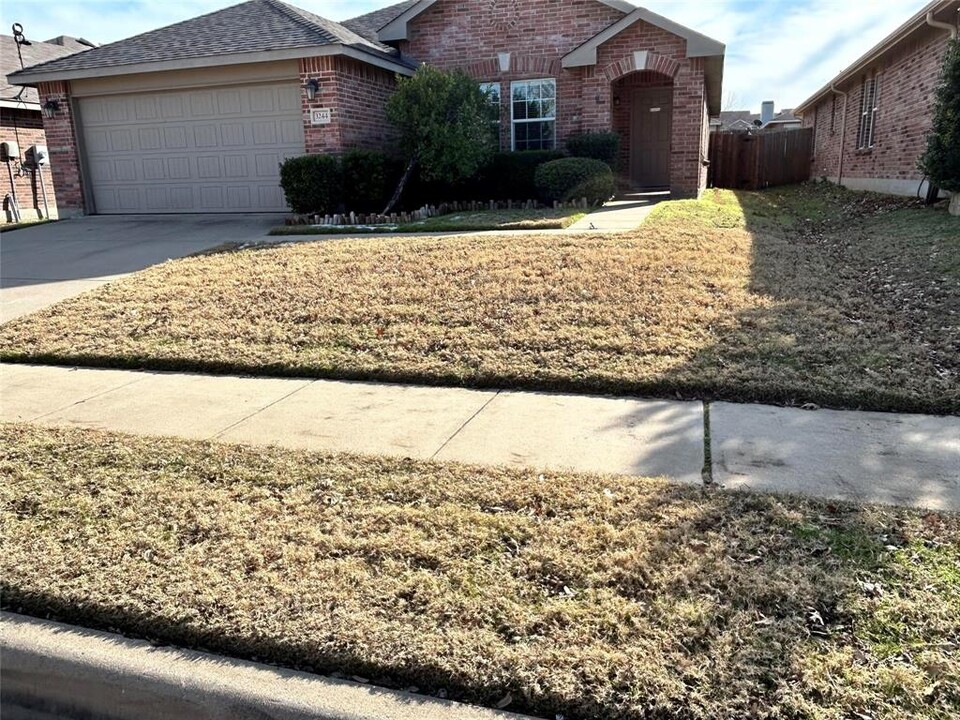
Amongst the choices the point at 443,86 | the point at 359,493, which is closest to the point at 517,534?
the point at 359,493

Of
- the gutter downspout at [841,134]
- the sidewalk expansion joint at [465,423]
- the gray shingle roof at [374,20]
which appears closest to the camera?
the sidewalk expansion joint at [465,423]

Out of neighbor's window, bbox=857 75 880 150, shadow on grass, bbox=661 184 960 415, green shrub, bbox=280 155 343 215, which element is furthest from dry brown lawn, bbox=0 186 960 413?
neighbor's window, bbox=857 75 880 150

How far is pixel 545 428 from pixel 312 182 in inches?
387

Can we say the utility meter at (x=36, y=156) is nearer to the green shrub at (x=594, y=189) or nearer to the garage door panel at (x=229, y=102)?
the garage door panel at (x=229, y=102)

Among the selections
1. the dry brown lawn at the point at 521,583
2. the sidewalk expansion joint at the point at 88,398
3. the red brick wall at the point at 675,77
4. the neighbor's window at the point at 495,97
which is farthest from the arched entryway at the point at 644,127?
the dry brown lawn at the point at 521,583

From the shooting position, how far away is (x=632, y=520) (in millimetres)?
3309

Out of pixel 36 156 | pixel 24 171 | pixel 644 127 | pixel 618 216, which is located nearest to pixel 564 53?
pixel 644 127

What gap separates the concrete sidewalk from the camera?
3777 mm

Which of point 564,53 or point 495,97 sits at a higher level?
point 564,53

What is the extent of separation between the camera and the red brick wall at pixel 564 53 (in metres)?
15.7

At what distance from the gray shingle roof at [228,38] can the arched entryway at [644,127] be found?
6165 mm

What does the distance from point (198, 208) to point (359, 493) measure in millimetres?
13469

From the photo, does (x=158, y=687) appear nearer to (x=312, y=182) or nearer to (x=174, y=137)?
(x=312, y=182)

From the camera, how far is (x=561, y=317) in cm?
653
